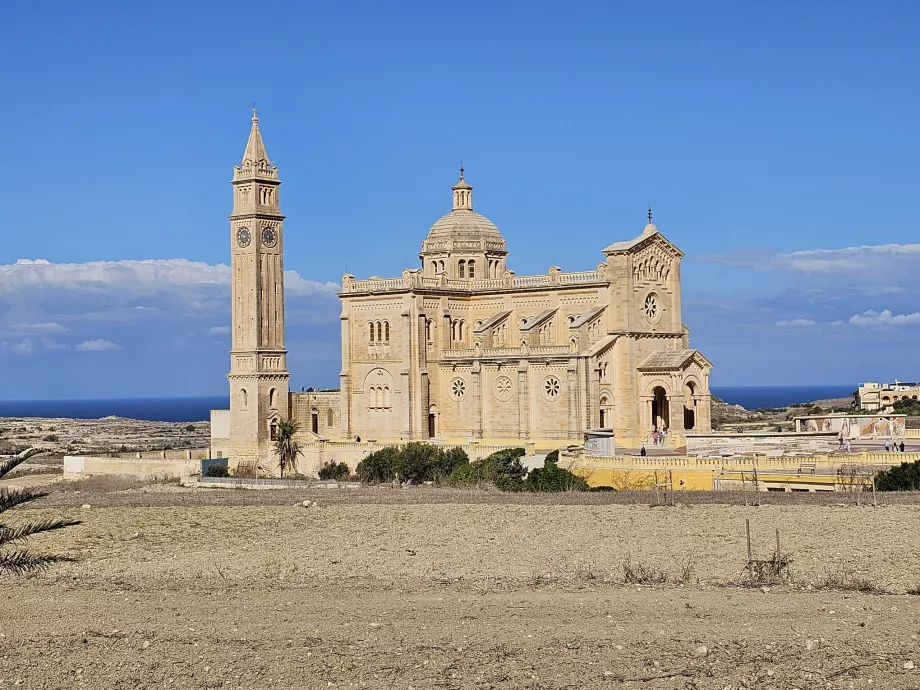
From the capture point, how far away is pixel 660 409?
56.5 m

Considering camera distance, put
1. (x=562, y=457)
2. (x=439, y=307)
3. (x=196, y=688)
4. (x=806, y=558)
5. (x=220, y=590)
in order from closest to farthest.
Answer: (x=196, y=688), (x=220, y=590), (x=806, y=558), (x=562, y=457), (x=439, y=307)

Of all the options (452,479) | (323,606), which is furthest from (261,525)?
(452,479)

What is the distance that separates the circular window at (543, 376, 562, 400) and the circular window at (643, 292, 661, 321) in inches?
187

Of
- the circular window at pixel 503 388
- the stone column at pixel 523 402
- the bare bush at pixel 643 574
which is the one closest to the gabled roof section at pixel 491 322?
the circular window at pixel 503 388

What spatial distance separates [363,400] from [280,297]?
5.92 m

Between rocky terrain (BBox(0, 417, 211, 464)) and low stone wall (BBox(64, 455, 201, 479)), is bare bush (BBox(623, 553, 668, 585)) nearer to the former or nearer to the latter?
low stone wall (BBox(64, 455, 201, 479))

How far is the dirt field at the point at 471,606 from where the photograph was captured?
52.8 ft

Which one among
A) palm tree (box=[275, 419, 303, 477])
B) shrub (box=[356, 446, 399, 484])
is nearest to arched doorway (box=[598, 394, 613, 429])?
shrub (box=[356, 446, 399, 484])

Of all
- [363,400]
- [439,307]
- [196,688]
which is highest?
[439,307]

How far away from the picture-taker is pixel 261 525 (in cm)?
2961

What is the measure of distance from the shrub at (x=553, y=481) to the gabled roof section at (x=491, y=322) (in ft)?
47.6

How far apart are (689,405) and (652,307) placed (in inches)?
164

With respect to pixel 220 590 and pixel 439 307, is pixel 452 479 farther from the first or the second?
pixel 220 590

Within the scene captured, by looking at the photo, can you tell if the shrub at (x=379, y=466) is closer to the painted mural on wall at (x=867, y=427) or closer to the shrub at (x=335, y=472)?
the shrub at (x=335, y=472)
